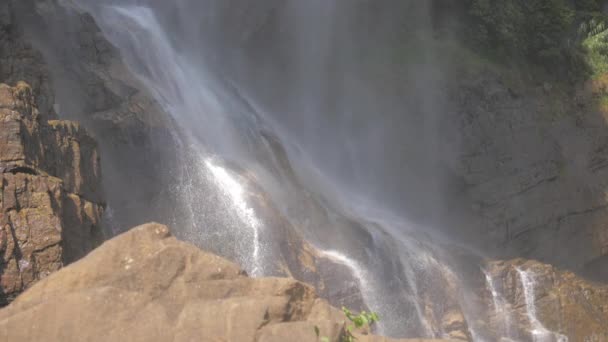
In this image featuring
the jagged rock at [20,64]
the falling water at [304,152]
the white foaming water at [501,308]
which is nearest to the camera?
the jagged rock at [20,64]

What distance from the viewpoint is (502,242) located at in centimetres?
2117

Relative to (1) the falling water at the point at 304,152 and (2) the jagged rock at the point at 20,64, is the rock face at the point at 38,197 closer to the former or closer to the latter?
(2) the jagged rock at the point at 20,64

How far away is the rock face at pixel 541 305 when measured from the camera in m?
18.9

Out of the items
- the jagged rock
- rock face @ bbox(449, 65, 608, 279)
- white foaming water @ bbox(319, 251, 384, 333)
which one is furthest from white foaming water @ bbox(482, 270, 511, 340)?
the jagged rock

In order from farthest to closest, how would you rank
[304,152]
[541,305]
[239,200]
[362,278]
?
[304,152] < [541,305] < [362,278] < [239,200]

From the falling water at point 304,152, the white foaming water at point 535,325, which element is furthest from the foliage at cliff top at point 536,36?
the white foaming water at point 535,325

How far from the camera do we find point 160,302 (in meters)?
5.17

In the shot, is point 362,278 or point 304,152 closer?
point 362,278

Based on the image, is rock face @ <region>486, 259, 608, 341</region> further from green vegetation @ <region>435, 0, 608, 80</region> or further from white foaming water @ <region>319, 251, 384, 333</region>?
green vegetation @ <region>435, 0, 608, 80</region>

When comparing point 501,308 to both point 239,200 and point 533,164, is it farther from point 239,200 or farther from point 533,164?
point 239,200

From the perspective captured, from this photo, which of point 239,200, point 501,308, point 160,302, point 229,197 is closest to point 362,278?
point 239,200

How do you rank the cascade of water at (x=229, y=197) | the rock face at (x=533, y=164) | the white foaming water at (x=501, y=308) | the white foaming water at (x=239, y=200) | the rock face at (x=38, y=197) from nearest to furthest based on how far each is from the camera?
the rock face at (x=38, y=197) → the white foaming water at (x=239, y=200) → the cascade of water at (x=229, y=197) → the white foaming water at (x=501, y=308) → the rock face at (x=533, y=164)

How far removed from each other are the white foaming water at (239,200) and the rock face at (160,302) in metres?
8.39

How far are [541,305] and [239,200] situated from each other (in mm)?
9445
